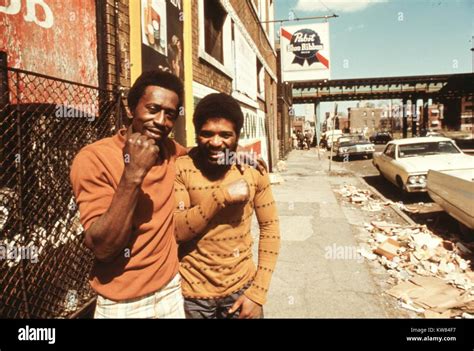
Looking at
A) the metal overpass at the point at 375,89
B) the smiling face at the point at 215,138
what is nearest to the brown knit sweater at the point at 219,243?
the smiling face at the point at 215,138

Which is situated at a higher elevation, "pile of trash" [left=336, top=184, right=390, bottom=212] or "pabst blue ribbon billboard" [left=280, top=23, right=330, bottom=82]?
"pabst blue ribbon billboard" [left=280, top=23, right=330, bottom=82]

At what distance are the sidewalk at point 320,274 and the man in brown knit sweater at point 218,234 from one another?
2069 millimetres

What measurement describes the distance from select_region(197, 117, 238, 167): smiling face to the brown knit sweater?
10cm

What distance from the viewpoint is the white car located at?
930 cm

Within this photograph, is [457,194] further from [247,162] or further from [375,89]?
[375,89]

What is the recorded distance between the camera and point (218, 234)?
1895mm

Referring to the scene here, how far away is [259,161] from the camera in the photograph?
6.86 feet

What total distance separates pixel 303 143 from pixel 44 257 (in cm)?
3826

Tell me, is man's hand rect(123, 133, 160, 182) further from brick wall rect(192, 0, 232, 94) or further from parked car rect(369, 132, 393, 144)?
parked car rect(369, 132, 393, 144)

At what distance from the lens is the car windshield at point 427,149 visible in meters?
10.4

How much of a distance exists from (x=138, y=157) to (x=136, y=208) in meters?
0.31

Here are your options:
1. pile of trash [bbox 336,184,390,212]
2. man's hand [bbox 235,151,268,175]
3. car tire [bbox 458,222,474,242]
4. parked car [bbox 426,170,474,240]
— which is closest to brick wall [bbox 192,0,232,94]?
man's hand [bbox 235,151,268,175]

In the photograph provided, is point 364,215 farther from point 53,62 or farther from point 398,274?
point 53,62
